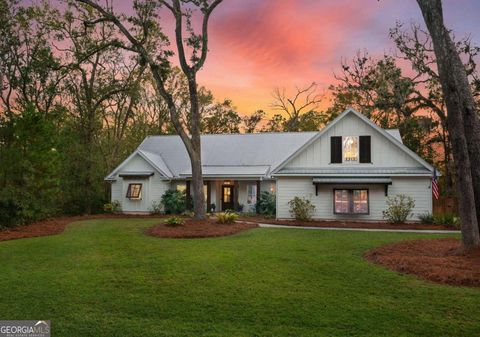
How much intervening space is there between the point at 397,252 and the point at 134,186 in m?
18.6

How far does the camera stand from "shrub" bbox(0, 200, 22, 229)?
16427 mm

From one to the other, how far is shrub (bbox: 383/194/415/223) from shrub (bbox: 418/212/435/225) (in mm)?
533

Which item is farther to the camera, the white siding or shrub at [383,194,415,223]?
the white siding

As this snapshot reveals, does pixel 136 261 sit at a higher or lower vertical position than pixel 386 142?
lower

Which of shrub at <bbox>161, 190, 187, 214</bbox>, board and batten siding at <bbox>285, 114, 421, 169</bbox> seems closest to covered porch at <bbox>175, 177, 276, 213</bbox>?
shrub at <bbox>161, 190, 187, 214</bbox>

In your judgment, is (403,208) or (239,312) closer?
(239,312)

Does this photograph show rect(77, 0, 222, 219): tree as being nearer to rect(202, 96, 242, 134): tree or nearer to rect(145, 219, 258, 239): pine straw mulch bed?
rect(145, 219, 258, 239): pine straw mulch bed

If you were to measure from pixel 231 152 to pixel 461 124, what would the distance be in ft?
62.7

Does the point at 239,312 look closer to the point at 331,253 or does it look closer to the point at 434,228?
the point at 331,253

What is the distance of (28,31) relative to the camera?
27031mm

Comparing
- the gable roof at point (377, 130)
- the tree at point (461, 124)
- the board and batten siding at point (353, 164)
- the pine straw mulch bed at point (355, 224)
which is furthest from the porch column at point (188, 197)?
the tree at point (461, 124)

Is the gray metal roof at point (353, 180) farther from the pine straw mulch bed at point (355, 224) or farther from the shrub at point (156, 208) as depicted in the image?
the shrub at point (156, 208)

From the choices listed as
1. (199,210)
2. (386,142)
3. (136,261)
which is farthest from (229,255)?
(386,142)

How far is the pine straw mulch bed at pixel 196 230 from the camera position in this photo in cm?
1411
